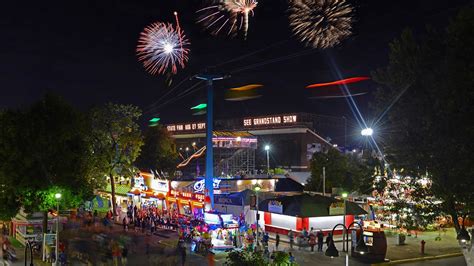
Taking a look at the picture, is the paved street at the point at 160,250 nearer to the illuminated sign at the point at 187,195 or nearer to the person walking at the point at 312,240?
the person walking at the point at 312,240

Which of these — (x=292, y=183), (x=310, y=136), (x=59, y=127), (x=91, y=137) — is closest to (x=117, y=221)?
(x=91, y=137)

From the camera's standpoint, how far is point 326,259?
84.2 feet

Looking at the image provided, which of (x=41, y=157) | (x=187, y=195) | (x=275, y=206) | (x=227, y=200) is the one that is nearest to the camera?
(x=41, y=157)

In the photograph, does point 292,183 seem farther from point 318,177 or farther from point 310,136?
point 310,136

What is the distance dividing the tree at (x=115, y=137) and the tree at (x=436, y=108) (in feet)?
98.1

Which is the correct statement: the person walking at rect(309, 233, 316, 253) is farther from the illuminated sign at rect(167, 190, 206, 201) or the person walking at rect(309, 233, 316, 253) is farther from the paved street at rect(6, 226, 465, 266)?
the illuminated sign at rect(167, 190, 206, 201)

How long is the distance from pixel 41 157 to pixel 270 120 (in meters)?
58.1

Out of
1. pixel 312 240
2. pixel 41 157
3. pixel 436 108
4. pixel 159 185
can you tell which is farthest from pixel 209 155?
pixel 436 108

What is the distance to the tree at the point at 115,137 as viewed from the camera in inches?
1631

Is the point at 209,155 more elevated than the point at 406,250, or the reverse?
the point at 209,155

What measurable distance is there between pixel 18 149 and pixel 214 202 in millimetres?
15830

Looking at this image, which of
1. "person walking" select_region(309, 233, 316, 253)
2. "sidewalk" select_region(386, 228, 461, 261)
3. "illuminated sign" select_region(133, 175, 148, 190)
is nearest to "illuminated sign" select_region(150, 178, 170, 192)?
"illuminated sign" select_region(133, 175, 148, 190)

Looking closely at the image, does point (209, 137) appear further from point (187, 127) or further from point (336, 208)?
point (187, 127)

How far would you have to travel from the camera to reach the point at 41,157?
2794cm
